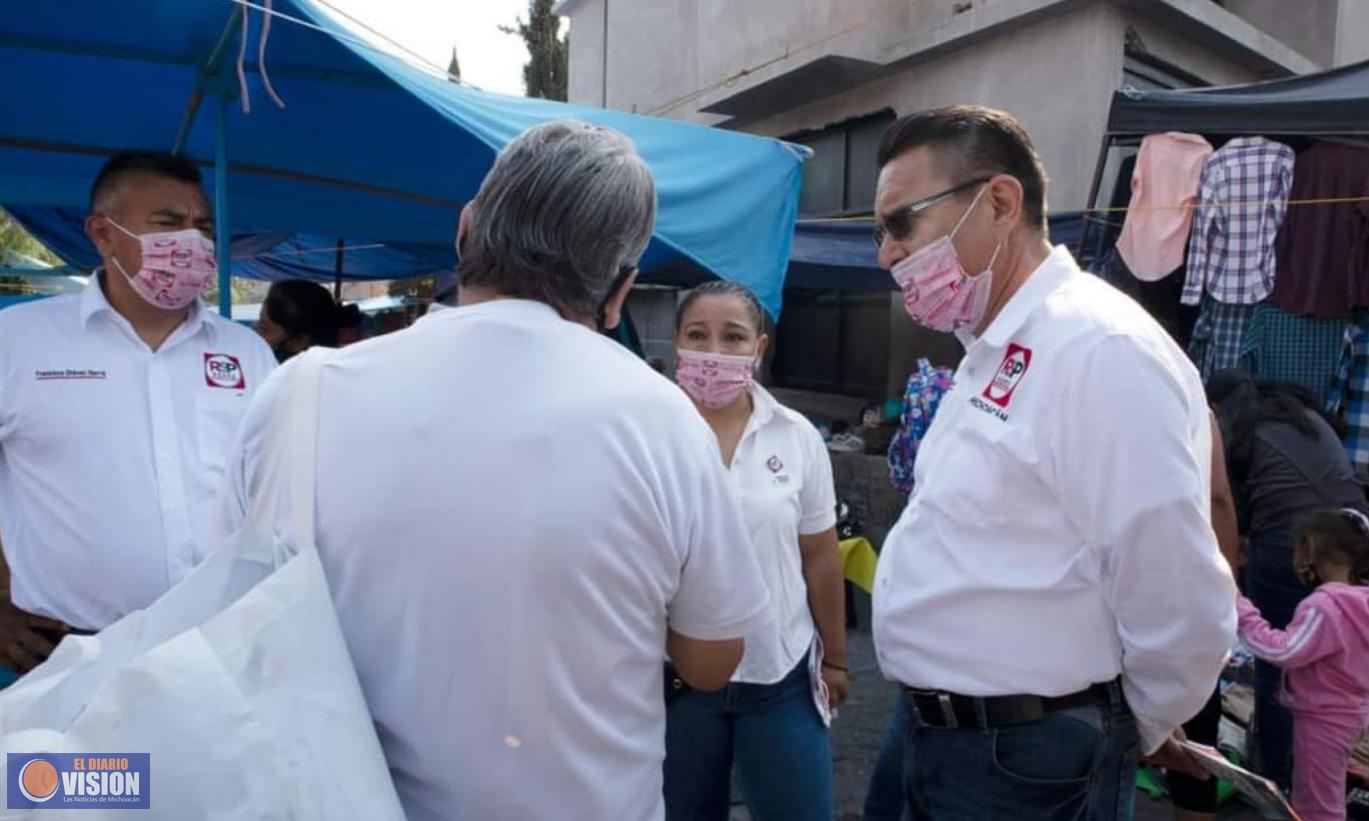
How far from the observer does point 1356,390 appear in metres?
4.06

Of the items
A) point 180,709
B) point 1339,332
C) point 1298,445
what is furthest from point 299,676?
point 1339,332

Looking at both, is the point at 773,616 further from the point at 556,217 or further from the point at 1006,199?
the point at 556,217

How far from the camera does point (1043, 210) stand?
1707 millimetres

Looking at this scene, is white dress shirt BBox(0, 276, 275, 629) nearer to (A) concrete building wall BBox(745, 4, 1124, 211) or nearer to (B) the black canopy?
(B) the black canopy

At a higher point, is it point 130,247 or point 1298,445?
point 130,247

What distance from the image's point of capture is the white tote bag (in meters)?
0.91

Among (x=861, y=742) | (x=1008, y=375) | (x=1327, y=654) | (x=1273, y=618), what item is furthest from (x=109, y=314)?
(x=1273, y=618)

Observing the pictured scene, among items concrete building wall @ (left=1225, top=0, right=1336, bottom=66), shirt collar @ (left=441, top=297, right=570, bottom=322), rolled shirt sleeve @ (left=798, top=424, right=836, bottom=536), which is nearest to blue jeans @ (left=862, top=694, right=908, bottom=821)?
rolled shirt sleeve @ (left=798, top=424, right=836, bottom=536)

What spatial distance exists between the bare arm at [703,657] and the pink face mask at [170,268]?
59.4 inches

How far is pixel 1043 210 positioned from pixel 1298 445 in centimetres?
253

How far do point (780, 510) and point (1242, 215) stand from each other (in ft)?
10.2

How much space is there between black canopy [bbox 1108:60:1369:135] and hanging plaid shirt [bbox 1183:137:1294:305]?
0.24 m

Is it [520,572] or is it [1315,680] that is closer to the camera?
[520,572]

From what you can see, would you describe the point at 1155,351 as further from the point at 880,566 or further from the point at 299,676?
the point at 299,676
